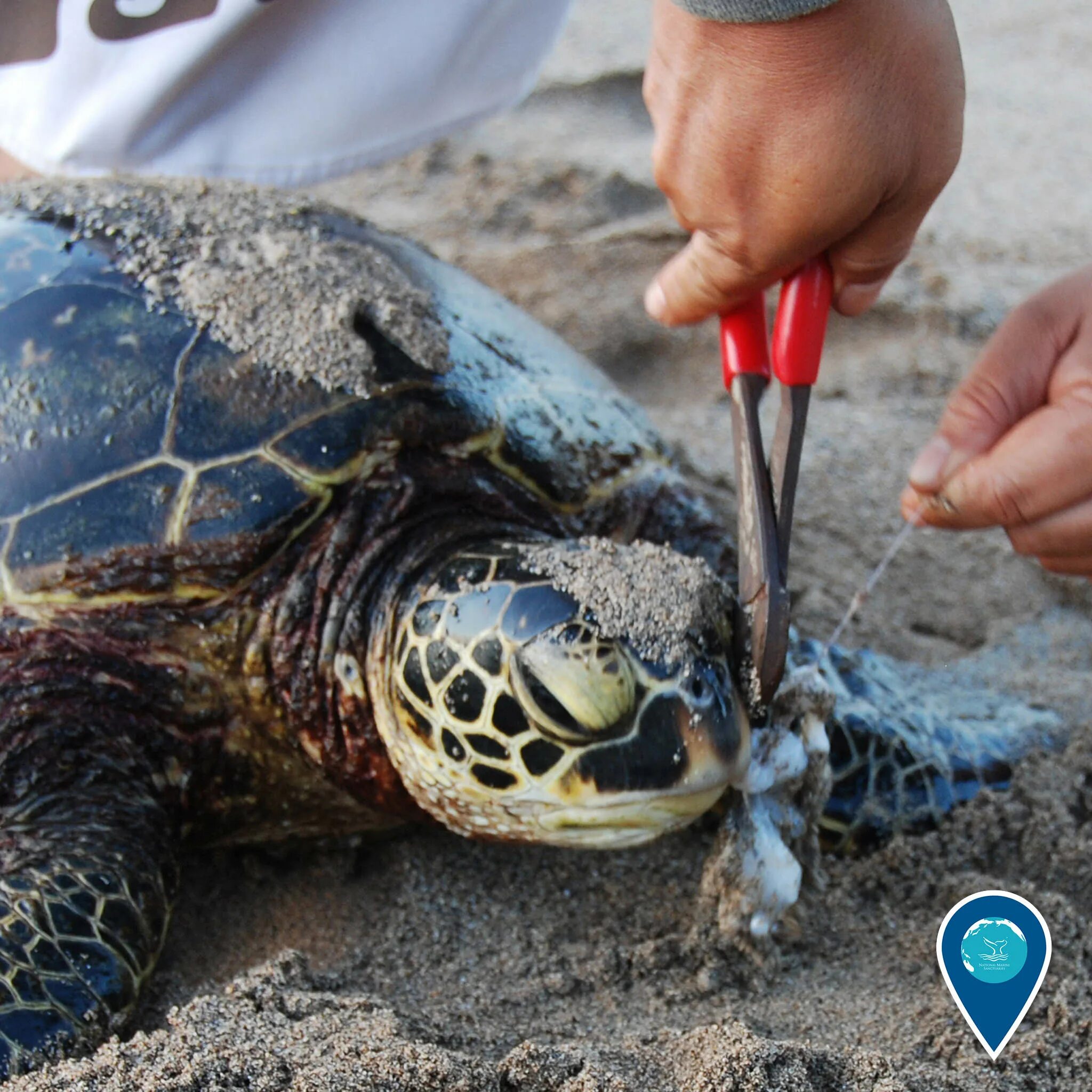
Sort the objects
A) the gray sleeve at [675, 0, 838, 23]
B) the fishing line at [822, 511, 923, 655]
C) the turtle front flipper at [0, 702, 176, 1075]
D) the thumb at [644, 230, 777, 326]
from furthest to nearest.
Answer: the fishing line at [822, 511, 923, 655] < the thumb at [644, 230, 777, 326] < the turtle front flipper at [0, 702, 176, 1075] < the gray sleeve at [675, 0, 838, 23]

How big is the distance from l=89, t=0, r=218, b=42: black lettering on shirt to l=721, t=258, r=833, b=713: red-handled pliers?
1.44 m

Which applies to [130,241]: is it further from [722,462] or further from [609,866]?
[722,462]

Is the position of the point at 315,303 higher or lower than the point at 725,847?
higher

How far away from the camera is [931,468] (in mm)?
1503

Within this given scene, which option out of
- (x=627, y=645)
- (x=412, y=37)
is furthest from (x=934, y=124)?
(x=412, y=37)

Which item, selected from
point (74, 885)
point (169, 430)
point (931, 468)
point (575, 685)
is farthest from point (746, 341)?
point (74, 885)

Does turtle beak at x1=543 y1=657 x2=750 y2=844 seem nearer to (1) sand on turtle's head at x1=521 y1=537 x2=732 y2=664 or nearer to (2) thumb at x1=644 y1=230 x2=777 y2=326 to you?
(1) sand on turtle's head at x1=521 y1=537 x2=732 y2=664

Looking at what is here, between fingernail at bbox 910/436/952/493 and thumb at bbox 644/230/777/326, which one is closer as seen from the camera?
thumb at bbox 644/230/777/326

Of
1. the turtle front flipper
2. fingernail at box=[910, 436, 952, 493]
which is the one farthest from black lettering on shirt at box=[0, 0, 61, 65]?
fingernail at box=[910, 436, 952, 493]

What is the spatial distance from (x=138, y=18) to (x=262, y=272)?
1.00 meters

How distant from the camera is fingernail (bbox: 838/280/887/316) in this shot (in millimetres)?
1477

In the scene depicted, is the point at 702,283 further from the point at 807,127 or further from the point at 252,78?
the point at 252,78

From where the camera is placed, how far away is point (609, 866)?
162 centimetres

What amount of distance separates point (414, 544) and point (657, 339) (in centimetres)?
168
